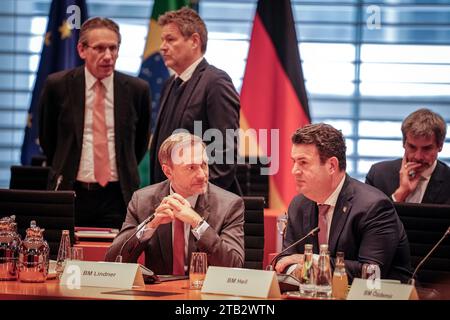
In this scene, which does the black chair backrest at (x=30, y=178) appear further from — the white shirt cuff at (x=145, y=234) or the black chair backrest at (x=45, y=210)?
the white shirt cuff at (x=145, y=234)

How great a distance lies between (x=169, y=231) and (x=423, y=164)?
196 cm

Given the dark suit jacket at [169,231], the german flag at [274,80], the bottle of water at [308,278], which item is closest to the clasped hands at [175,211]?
the dark suit jacket at [169,231]

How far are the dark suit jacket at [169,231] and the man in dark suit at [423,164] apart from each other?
161 cm

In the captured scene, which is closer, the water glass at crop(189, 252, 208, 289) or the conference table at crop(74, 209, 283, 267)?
the water glass at crop(189, 252, 208, 289)

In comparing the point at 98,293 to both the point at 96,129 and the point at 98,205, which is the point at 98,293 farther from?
the point at 96,129

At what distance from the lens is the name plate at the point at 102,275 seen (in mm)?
3482

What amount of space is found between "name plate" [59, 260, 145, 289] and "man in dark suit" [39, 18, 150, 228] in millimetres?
2147

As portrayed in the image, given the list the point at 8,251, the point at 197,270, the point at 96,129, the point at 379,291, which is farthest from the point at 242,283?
the point at 96,129

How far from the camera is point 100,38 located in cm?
582

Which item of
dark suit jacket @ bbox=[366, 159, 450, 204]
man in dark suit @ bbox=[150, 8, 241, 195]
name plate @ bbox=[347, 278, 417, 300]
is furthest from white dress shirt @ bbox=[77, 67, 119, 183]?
name plate @ bbox=[347, 278, 417, 300]

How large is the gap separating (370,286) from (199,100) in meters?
2.36

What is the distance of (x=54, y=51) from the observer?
8109mm

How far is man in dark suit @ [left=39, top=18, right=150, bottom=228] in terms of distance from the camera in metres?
5.77

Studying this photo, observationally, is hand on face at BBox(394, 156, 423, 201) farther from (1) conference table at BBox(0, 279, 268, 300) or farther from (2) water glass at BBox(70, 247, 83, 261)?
(2) water glass at BBox(70, 247, 83, 261)
